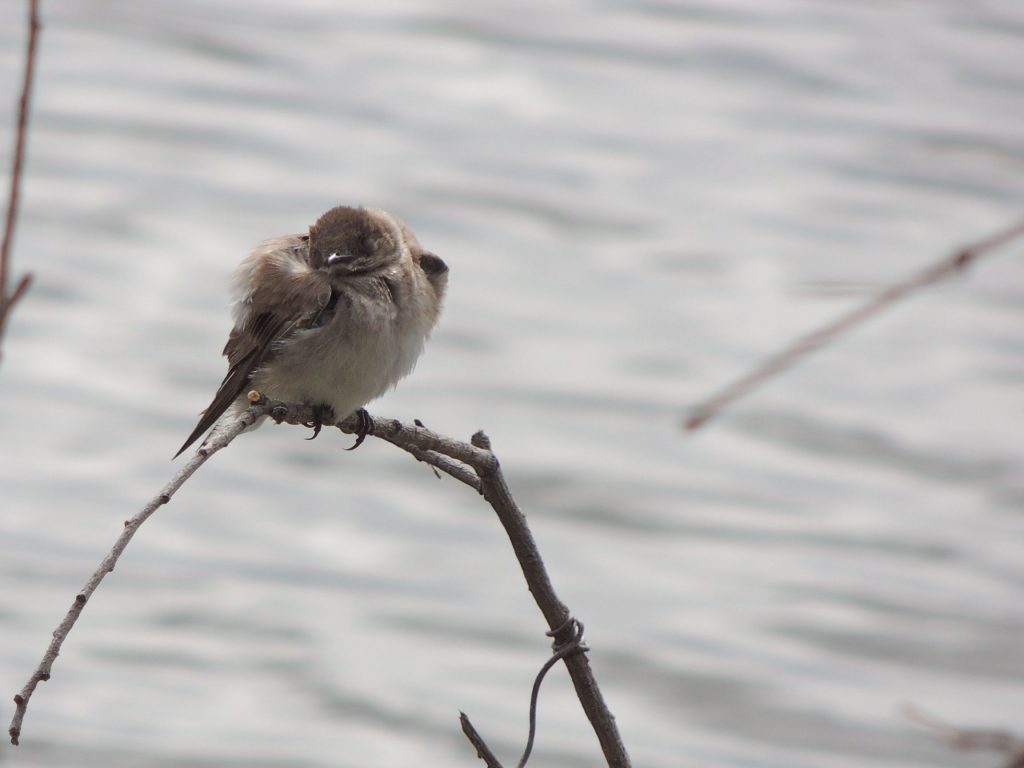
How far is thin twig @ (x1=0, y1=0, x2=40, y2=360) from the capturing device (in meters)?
1.65

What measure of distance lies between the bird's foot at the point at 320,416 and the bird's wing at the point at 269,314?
29cm

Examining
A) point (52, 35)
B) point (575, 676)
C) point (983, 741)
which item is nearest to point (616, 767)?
point (575, 676)

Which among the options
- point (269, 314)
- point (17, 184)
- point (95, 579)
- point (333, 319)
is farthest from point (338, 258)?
point (17, 184)

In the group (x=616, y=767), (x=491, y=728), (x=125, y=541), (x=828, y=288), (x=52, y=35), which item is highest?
(x=828, y=288)

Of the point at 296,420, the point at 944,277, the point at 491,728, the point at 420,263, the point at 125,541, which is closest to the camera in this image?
the point at 944,277

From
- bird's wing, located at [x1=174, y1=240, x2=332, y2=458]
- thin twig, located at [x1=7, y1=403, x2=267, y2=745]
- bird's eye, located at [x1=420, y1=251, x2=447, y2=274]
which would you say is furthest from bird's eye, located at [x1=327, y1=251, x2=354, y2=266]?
thin twig, located at [x1=7, y1=403, x2=267, y2=745]

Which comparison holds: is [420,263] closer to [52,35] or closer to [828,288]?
[828,288]

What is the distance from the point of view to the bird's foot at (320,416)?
458cm

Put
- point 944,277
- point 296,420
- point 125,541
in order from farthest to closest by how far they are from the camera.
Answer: point 296,420 → point 125,541 → point 944,277

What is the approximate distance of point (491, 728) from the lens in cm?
1097

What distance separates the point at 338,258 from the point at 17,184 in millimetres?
3184

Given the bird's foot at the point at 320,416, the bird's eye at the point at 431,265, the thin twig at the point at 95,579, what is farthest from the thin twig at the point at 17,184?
the bird's eye at the point at 431,265

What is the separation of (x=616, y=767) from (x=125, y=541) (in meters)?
0.82

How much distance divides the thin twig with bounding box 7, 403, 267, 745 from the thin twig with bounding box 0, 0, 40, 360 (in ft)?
1.23
